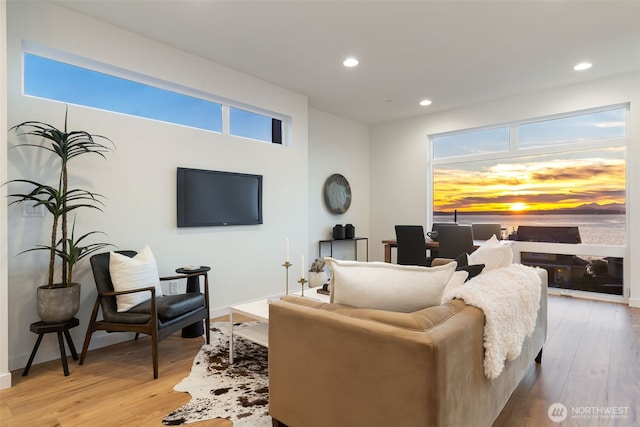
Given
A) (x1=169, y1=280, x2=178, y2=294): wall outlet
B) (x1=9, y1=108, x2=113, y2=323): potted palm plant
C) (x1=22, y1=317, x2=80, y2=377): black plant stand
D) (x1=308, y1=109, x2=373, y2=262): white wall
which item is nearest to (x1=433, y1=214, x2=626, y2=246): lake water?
(x1=308, y1=109, x2=373, y2=262): white wall

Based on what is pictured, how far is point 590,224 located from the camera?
4.66 m

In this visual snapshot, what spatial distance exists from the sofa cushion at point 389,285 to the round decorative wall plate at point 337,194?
425 centimetres

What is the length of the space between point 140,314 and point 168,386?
58cm

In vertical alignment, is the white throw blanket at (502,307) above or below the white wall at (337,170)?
below

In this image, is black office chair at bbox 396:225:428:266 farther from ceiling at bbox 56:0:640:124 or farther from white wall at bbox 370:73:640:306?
ceiling at bbox 56:0:640:124

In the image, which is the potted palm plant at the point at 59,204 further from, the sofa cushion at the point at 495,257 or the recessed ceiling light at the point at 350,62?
the sofa cushion at the point at 495,257

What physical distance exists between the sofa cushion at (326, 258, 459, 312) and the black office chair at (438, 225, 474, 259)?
9.90 ft

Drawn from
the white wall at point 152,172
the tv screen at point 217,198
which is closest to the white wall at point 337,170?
the white wall at point 152,172

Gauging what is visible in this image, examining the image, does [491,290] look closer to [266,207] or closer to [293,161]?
[266,207]

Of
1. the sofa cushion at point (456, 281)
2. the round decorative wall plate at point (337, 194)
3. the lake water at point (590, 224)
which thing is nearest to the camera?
the sofa cushion at point (456, 281)

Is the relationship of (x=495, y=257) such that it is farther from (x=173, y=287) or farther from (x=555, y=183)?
(x=555, y=183)

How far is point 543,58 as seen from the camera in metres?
3.79

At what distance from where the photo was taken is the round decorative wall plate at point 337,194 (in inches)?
231

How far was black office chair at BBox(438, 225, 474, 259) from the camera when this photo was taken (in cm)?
433
